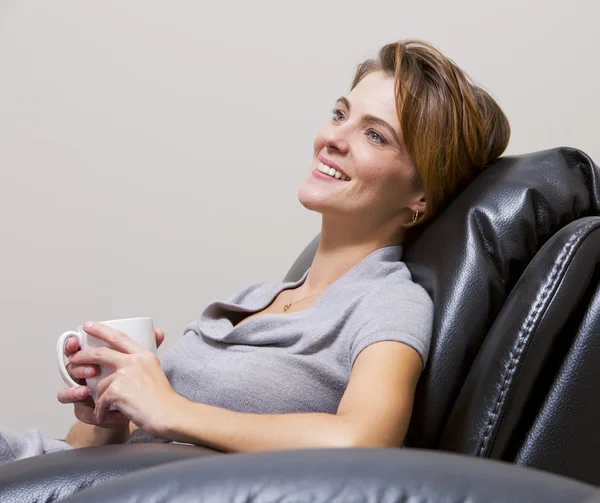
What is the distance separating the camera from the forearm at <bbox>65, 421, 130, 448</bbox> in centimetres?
153

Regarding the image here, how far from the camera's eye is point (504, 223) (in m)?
1.39

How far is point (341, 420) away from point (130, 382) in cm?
33

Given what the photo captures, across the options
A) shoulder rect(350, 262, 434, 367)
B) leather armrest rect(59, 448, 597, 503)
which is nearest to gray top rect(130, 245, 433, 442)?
shoulder rect(350, 262, 434, 367)

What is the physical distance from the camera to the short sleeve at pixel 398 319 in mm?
1280

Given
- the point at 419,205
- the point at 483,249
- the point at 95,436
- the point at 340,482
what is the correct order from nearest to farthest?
the point at 340,482 < the point at 483,249 < the point at 95,436 < the point at 419,205

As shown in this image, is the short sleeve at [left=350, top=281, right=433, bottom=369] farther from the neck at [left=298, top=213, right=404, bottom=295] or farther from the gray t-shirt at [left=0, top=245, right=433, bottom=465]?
the neck at [left=298, top=213, right=404, bottom=295]

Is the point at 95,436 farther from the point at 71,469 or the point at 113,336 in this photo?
the point at 71,469

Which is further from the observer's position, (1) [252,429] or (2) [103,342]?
(2) [103,342]

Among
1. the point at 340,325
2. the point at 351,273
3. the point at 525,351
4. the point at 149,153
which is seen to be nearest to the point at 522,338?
the point at 525,351

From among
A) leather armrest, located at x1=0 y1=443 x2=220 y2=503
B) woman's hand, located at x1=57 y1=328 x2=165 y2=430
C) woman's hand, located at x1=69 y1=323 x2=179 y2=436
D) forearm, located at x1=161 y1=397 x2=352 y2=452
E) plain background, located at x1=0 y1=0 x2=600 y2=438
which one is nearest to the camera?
leather armrest, located at x1=0 y1=443 x2=220 y2=503

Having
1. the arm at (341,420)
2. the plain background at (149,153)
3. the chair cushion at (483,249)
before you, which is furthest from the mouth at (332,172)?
the plain background at (149,153)

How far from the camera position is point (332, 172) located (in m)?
1.65

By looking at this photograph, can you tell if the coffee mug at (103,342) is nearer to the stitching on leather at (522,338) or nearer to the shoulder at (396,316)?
the shoulder at (396,316)

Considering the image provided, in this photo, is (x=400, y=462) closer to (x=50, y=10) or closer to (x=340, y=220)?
(x=340, y=220)
